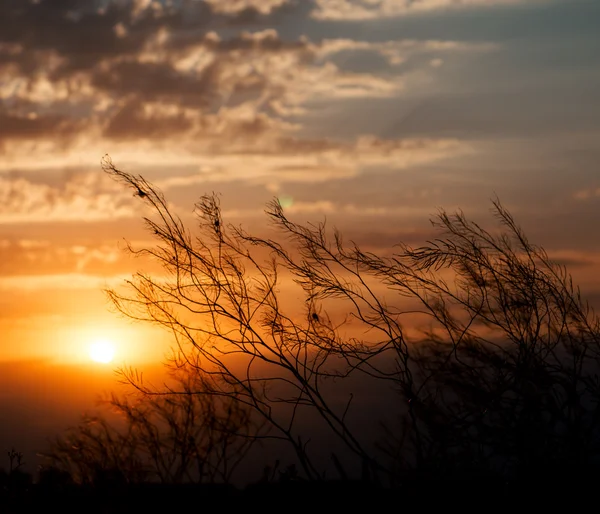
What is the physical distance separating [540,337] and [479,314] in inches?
35.3

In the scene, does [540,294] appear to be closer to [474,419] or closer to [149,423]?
[474,419]

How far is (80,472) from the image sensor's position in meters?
18.8

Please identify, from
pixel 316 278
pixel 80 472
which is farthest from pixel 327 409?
pixel 80 472

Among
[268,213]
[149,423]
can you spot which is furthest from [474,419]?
[149,423]

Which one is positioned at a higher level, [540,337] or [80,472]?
[540,337]

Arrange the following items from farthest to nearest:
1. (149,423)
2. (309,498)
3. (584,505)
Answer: (149,423) → (309,498) → (584,505)

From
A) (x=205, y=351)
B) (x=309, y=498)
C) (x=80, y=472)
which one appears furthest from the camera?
(x=80, y=472)

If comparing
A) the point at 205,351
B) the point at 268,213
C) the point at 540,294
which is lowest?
the point at 205,351

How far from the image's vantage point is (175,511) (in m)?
11.4

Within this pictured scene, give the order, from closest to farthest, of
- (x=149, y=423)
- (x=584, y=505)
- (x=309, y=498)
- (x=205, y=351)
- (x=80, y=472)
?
(x=584, y=505)
(x=309, y=498)
(x=205, y=351)
(x=80, y=472)
(x=149, y=423)

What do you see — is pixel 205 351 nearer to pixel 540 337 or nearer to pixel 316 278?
pixel 316 278

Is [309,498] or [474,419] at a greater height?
[474,419]

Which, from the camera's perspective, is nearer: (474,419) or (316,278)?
(474,419)

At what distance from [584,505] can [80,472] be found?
1235cm
